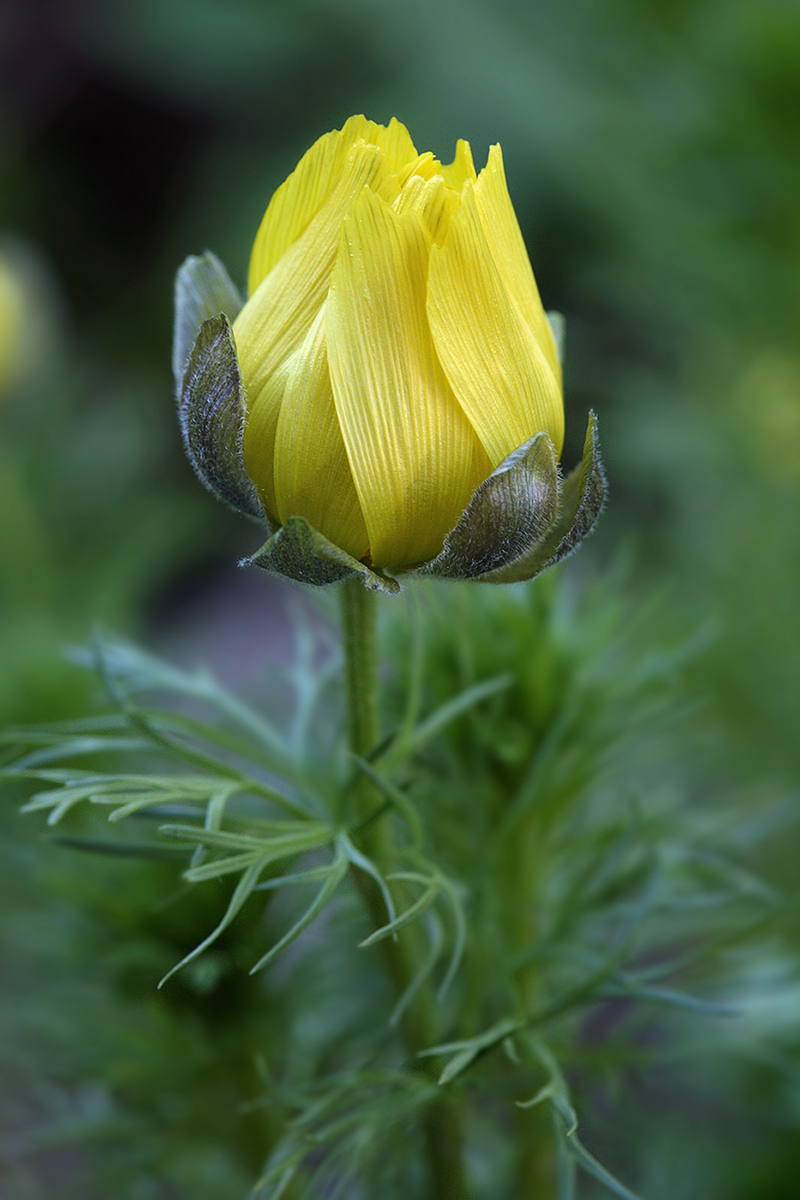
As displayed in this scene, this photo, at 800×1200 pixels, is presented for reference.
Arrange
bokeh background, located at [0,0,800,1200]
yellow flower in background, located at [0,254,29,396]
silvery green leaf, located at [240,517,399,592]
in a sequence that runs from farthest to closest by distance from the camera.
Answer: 1. yellow flower in background, located at [0,254,29,396]
2. bokeh background, located at [0,0,800,1200]
3. silvery green leaf, located at [240,517,399,592]

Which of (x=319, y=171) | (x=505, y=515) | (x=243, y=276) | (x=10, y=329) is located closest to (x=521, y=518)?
(x=505, y=515)

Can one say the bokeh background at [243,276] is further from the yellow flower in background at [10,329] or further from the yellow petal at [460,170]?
the yellow petal at [460,170]

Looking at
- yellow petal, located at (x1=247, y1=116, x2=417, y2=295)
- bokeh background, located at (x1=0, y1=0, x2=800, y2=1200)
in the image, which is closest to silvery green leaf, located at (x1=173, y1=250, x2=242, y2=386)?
yellow petal, located at (x1=247, y1=116, x2=417, y2=295)

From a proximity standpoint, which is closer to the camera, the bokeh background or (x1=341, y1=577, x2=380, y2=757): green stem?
(x1=341, y1=577, x2=380, y2=757): green stem

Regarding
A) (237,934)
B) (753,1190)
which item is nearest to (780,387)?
(753,1190)

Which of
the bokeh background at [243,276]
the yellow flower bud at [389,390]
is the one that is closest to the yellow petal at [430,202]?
the yellow flower bud at [389,390]

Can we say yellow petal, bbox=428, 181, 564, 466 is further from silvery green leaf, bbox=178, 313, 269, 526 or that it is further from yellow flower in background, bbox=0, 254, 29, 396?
yellow flower in background, bbox=0, 254, 29, 396

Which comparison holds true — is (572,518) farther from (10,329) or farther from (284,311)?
(10,329)

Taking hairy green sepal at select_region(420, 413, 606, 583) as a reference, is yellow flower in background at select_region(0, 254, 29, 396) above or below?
above

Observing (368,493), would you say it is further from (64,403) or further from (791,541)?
(64,403)
